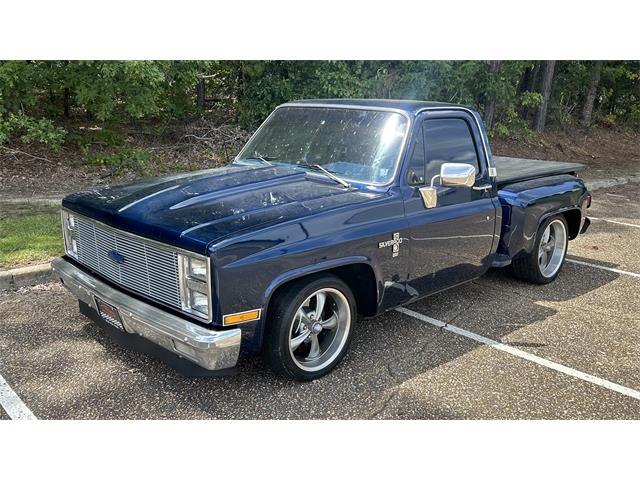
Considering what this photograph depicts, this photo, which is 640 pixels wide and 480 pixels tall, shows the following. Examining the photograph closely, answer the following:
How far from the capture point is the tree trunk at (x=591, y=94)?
18.1 m

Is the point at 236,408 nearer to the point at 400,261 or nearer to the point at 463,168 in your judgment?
the point at 400,261

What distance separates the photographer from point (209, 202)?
12.7 feet

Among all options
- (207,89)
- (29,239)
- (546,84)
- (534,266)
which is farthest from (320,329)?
(546,84)

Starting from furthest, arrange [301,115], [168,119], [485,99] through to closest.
Answer: 1. [485,99]
2. [168,119]
3. [301,115]

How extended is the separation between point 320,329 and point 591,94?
1779cm

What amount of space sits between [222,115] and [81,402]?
9629 millimetres

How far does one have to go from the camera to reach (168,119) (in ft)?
39.0

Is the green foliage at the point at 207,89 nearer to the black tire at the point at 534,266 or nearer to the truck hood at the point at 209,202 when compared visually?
the truck hood at the point at 209,202

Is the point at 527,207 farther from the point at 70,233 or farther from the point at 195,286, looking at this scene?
the point at 70,233

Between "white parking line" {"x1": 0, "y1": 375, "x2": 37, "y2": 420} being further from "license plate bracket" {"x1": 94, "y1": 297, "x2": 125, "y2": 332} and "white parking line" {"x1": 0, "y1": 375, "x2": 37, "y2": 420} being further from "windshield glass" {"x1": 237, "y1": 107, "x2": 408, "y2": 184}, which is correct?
"windshield glass" {"x1": 237, "y1": 107, "x2": 408, "y2": 184}

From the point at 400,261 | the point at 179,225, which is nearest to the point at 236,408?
the point at 179,225

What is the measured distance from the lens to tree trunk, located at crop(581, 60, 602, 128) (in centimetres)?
1808

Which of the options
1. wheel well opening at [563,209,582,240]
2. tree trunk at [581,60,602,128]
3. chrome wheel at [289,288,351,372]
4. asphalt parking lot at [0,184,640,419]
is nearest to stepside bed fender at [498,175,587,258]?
wheel well opening at [563,209,582,240]

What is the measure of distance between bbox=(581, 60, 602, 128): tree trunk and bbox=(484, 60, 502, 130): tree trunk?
5197mm
